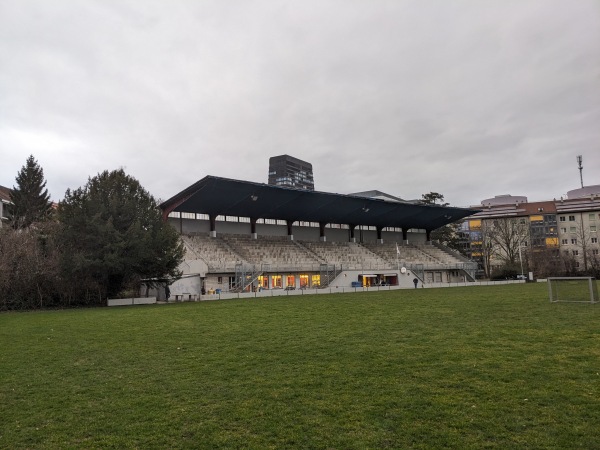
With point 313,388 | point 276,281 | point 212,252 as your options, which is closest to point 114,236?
point 212,252

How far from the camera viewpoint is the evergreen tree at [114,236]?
32.7m

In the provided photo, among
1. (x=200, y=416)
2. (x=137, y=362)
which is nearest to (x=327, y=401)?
(x=200, y=416)

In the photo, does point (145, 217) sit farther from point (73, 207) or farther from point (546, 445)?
point (546, 445)

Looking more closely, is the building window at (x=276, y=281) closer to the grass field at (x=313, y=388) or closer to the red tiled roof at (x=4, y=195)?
the grass field at (x=313, y=388)

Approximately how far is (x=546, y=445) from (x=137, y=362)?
9.62m

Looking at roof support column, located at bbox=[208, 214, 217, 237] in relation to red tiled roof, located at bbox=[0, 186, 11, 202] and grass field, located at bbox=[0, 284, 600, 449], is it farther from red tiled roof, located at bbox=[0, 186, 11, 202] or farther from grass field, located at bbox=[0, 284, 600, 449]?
grass field, located at bbox=[0, 284, 600, 449]

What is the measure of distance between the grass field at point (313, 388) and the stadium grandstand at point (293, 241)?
28687 millimetres

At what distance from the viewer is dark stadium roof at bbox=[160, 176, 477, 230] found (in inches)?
2013

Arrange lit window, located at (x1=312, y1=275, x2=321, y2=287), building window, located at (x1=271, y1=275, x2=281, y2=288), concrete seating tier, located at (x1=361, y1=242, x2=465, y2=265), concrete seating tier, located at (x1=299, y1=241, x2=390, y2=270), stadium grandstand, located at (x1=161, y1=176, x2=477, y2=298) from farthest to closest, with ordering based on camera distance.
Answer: concrete seating tier, located at (x1=361, y1=242, x2=465, y2=265), concrete seating tier, located at (x1=299, y1=241, x2=390, y2=270), lit window, located at (x1=312, y1=275, x2=321, y2=287), building window, located at (x1=271, y1=275, x2=281, y2=288), stadium grandstand, located at (x1=161, y1=176, x2=477, y2=298)

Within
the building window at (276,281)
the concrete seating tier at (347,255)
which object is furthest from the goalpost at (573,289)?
the concrete seating tier at (347,255)

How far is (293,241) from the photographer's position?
63281 millimetres

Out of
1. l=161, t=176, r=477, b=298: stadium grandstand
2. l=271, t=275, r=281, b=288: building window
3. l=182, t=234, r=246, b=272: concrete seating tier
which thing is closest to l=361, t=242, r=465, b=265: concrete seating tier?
l=161, t=176, r=477, b=298: stadium grandstand

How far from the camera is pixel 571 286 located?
25.7 metres

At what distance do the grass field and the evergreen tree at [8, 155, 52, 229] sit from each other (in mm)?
52849
